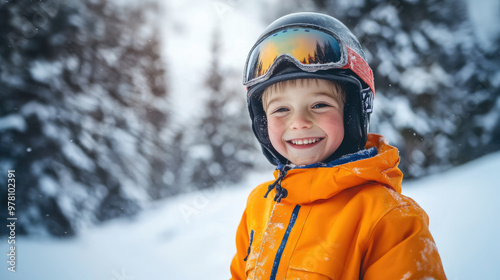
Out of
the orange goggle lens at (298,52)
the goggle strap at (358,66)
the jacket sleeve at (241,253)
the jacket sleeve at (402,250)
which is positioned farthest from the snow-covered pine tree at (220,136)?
the jacket sleeve at (402,250)

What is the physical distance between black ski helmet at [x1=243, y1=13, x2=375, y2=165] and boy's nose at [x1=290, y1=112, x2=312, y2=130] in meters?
0.20

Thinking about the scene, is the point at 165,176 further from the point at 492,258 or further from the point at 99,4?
the point at 492,258

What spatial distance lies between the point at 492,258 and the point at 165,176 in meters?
4.71

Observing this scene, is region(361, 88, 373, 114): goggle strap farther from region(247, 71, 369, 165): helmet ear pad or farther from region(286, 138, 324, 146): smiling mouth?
region(286, 138, 324, 146): smiling mouth

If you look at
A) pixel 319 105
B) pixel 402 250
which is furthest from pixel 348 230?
pixel 319 105

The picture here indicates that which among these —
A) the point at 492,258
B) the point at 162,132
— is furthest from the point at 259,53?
the point at 162,132

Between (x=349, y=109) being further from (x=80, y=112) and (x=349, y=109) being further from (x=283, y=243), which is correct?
(x=80, y=112)

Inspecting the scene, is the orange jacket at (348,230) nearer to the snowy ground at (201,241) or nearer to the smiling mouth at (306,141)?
the smiling mouth at (306,141)

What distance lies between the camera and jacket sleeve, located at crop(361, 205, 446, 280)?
0.89 meters

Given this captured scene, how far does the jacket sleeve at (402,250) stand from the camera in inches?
35.0

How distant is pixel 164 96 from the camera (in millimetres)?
5266

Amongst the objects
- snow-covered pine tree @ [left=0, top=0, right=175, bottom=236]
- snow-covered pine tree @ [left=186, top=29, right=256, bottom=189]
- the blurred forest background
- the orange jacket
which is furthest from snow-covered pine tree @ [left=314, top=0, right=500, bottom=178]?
snow-covered pine tree @ [left=0, top=0, right=175, bottom=236]

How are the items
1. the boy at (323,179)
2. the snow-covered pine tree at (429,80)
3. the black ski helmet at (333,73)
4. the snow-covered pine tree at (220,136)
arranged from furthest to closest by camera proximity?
the snow-covered pine tree at (220,136) < the snow-covered pine tree at (429,80) < the black ski helmet at (333,73) < the boy at (323,179)

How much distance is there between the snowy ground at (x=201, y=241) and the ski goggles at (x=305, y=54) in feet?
7.33
